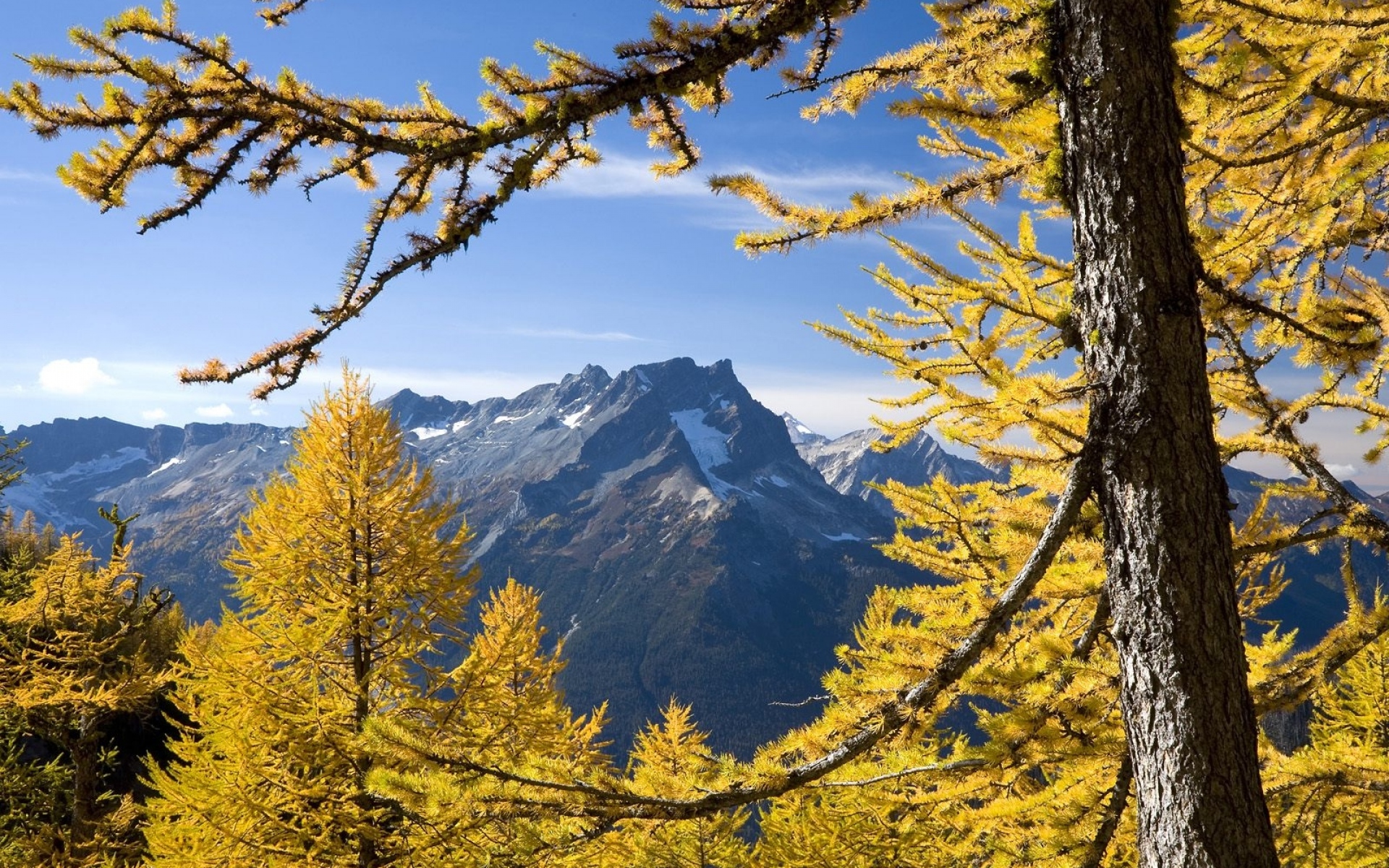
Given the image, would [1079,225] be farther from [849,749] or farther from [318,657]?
[318,657]

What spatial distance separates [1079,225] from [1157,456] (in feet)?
2.77

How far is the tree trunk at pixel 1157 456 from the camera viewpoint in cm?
237

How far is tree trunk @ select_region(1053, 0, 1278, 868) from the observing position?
2367 mm

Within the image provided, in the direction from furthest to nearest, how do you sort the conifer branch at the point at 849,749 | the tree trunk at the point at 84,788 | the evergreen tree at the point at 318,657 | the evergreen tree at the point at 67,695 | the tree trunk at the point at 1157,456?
the tree trunk at the point at 84,788 < the evergreen tree at the point at 67,695 < the evergreen tree at the point at 318,657 < the conifer branch at the point at 849,749 < the tree trunk at the point at 1157,456

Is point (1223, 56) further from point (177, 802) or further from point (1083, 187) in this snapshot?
point (177, 802)

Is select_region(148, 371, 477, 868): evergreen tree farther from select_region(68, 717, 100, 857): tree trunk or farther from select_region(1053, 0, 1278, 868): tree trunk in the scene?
select_region(68, 717, 100, 857): tree trunk

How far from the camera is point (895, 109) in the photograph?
280cm

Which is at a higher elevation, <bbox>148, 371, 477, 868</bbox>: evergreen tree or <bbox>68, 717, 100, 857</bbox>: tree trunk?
<bbox>148, 371, 477, 868</bbox>: evergreen tree

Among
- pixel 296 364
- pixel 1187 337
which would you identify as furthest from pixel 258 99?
pixel 1187 337

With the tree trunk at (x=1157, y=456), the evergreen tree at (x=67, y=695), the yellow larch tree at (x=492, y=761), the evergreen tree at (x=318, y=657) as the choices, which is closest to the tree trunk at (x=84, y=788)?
the evergreen tree at (x=67, y=695)

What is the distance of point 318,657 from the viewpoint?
769 centimetres

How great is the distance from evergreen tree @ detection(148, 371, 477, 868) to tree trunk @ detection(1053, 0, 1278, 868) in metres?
5.98

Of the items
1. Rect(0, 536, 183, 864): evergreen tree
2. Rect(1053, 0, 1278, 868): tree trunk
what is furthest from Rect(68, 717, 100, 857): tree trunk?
Rect(1053, 0, 1278, 868): tree trunk

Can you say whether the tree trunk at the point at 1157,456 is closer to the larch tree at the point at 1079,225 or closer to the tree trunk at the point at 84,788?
the larch tree at the point at 1079,225
